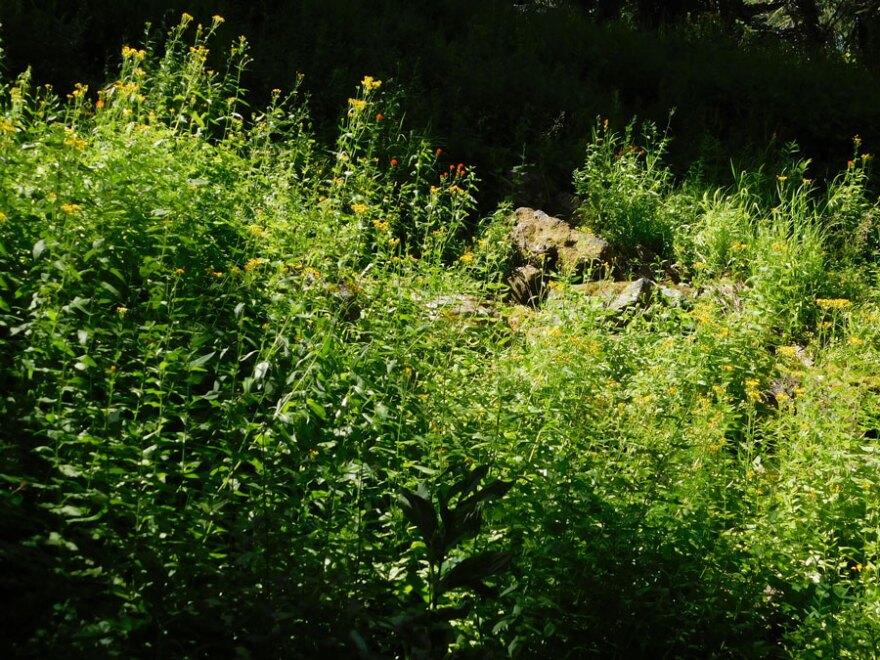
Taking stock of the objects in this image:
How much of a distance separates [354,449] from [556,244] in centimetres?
361

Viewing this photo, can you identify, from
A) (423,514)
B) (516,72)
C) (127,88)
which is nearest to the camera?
(423,514)

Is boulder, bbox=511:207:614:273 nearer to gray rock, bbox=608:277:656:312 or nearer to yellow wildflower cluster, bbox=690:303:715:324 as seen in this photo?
gray rock, bbox=608:277:656:312

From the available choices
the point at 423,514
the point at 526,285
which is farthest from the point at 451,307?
the point at 423,514

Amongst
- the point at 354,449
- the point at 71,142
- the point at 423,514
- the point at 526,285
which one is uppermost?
the point at 526,285

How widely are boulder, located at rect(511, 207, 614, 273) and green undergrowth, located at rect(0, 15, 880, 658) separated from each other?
0.93 metres

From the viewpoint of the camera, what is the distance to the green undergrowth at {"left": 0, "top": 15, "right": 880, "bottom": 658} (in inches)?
95.3

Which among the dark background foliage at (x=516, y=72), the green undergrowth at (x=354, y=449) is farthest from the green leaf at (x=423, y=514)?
the dark background foliage at (x=516, y=72)

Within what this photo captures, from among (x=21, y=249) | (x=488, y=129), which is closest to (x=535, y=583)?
(x=21, y=249)

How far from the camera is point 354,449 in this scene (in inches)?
128

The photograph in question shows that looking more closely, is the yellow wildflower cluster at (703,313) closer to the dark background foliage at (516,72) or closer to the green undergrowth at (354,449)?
the green undergrowth at (354,449)

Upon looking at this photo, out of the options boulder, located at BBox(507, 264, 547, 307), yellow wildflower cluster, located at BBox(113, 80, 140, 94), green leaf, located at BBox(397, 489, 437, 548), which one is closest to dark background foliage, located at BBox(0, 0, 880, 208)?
boulder, located at BBox(507, 264, 547, 307)

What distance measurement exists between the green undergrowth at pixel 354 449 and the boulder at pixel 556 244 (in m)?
0.93

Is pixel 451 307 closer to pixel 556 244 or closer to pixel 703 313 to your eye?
pixel 703 313

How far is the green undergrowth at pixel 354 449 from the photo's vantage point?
242 cm
